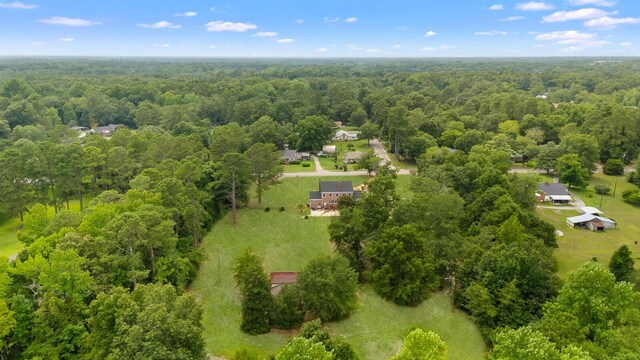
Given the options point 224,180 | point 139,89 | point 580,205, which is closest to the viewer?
point 224,180

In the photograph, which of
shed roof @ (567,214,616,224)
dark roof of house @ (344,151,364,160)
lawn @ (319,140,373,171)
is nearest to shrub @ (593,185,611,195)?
shed roof @ (567,214,616,224)

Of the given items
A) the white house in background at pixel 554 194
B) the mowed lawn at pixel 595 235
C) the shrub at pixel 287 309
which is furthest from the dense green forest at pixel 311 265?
the white house in background at pixel 554 194

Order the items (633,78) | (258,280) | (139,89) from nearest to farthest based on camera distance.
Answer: (258,280) < (139,89) < (633,78)

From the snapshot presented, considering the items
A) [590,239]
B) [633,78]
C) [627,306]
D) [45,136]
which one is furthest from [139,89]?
[633,78]

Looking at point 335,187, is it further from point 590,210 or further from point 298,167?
point 590,210

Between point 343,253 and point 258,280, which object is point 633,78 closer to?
point 343,253

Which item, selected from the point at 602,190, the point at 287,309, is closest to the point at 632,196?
the point at 602,190
